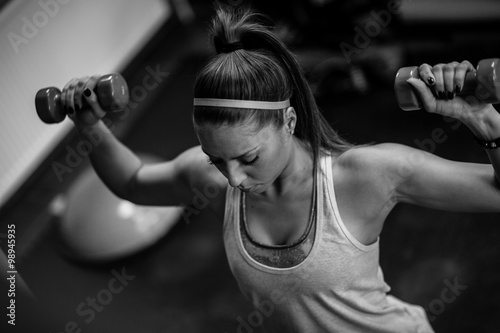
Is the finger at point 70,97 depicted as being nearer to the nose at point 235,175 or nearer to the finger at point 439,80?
the nose at point 235,175

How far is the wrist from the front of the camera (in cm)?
105

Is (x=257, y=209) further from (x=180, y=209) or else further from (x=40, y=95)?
(x=180, y=209)

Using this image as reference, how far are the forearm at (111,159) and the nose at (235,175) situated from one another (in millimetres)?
392

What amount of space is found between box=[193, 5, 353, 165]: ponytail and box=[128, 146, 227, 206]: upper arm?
0.74ft

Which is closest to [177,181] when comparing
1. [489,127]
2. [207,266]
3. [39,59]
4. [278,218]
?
[278,218]

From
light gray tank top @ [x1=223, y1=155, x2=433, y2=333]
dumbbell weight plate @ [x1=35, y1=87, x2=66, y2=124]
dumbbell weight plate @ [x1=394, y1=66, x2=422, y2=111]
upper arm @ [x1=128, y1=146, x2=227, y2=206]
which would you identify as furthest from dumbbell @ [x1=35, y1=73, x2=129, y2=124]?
dumbbell weight plate @ [x1=394, y1=66, x2=422, y2=111]

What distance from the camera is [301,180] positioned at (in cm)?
131

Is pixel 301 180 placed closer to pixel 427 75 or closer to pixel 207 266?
pixel 427 75

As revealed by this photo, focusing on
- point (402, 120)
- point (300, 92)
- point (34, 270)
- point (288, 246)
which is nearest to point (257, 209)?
point (288, 246)

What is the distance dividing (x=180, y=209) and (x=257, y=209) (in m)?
1.40

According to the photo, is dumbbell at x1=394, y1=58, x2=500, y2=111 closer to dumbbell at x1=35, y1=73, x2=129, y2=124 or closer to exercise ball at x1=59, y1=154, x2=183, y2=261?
dumbbell at x1=35, y1=73, x2=129, y2=124

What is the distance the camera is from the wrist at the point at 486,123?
1.05 metres

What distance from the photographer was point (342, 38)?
354 centimetres

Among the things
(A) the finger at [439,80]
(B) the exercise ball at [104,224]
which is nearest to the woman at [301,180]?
(A) the finger at [439,80]
